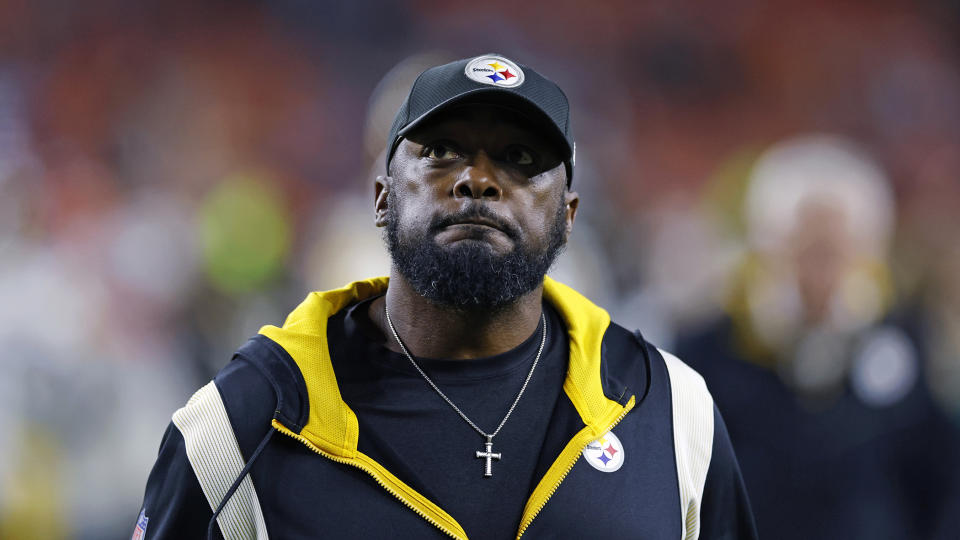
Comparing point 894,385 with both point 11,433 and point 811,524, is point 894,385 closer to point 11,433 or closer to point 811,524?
point 811,524

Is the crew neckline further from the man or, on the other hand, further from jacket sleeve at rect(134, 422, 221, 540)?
jacket sleeve at rect(134, 422, 221, 540)

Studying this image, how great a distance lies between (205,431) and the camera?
2.99ft

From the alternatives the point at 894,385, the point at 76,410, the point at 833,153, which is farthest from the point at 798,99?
the point at 76,410

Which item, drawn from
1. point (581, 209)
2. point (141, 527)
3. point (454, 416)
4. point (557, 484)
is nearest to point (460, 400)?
point (454, 416)

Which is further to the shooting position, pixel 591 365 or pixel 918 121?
pixel 918 121

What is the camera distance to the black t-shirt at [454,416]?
922 mm

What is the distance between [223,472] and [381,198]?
1.29ft

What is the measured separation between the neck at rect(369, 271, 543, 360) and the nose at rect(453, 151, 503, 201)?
138 mm

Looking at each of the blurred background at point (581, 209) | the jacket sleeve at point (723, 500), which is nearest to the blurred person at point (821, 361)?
the blurred background at point (581, 209)

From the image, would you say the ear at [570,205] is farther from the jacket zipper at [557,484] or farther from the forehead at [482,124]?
the jacket zipper at [557,484]

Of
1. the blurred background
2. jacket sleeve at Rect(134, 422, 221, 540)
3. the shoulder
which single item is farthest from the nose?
the blurred background

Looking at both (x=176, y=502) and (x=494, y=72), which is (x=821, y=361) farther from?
(x=176, y=502)

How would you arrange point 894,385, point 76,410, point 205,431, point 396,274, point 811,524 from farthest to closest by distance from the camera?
point 894,385, point 76,410, point 811,524, point 396,274, point 205,431

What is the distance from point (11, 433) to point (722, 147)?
2.31 m
